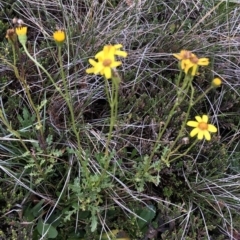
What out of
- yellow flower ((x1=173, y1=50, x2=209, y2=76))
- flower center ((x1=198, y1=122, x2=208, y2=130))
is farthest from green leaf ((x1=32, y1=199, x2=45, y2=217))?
yellow flower ((x1=173, y1=50, x2=209, y2=76))

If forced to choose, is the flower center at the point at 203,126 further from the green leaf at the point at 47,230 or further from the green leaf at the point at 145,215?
the green leaf at the point at 47,230

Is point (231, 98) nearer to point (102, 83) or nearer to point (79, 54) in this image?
point (102, 83)

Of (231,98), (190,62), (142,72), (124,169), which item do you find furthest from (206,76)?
(190,62)

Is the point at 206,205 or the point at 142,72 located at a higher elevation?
the point at 142,72

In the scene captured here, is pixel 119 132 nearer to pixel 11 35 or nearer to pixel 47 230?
pixel 47 230

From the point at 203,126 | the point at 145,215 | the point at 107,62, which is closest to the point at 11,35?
the point at 107,62

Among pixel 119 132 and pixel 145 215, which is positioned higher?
pixel 119 132

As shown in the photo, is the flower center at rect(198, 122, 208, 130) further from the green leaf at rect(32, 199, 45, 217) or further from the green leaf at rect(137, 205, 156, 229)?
the green leaf at rect(32, 199, 45, 217)

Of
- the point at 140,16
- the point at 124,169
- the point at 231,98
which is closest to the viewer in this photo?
the point at 124,169
